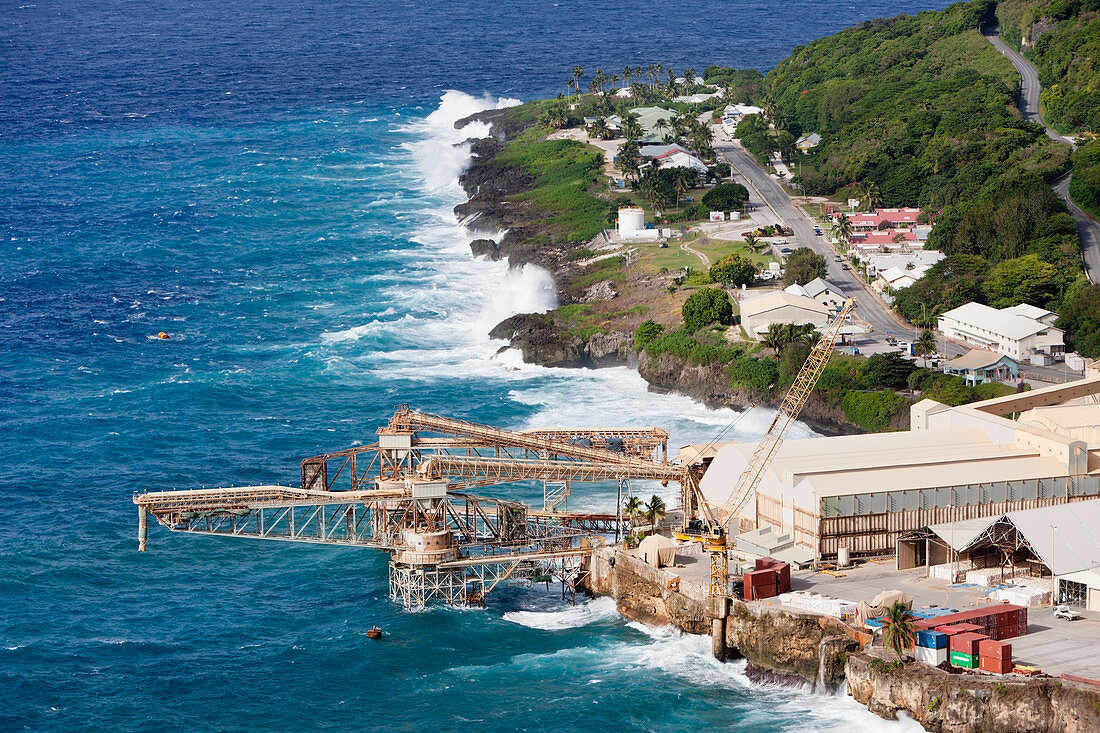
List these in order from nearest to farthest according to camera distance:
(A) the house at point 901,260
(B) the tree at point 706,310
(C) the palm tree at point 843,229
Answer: (B) the tree at point 706,310
(A) the house at point 901,260
(C) the palm tree at point 843,229

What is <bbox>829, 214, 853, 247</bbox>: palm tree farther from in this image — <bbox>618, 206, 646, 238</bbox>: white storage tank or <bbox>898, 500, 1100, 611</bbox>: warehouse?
<bbox>898, 500, 1100, 611</bbox>: warehouse

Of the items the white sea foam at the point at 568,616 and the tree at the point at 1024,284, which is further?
the tree at the point at 1024,284

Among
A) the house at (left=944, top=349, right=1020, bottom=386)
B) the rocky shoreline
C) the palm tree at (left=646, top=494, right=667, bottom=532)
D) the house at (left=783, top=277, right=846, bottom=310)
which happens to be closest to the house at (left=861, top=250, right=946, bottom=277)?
the house at (left=783, top=277, right=846, bottom=310)

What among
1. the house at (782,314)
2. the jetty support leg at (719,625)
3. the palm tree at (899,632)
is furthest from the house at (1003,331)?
the palm tree at (899,632)

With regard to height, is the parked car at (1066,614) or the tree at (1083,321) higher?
the tree at (1083,321)

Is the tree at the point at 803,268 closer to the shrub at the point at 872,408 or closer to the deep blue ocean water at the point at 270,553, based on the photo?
the deep blue ocean water at the point at 270,553

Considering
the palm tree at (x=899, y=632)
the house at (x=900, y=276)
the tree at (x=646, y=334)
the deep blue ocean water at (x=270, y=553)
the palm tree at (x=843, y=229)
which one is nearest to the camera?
the palm tree at (x=899, y=632)

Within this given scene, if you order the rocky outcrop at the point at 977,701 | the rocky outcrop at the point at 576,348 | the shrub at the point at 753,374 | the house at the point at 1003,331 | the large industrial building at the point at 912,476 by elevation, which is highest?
the house at the point at 1003,331

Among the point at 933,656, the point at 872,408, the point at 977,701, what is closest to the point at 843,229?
the point at 872,408

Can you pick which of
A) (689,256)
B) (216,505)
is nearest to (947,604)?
(216,505)
